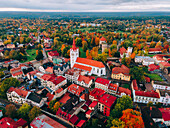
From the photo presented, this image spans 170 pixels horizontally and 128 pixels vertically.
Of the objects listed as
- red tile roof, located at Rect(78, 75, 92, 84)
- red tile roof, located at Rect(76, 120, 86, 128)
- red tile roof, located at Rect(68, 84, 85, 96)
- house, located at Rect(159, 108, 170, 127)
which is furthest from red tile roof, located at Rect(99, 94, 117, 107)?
house, located at Rect(159, 108, 170, 127)

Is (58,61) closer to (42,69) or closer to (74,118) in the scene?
(42,69)

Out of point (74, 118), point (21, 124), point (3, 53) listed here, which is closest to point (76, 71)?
point (74, 118)

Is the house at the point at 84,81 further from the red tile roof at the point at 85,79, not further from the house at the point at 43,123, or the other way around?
the house at the point at 43,123

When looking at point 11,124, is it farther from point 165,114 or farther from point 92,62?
point 165,114

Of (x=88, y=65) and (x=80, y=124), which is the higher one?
(x=88, y=65)

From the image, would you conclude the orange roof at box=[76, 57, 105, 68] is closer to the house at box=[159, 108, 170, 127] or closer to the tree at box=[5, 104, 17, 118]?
the house at box=[159, 108, 170, 127]

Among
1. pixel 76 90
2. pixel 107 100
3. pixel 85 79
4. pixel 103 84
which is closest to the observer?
pixel 107 100

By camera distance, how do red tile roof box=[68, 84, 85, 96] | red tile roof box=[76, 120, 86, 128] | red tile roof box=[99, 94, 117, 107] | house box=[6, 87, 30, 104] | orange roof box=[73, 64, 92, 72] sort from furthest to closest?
orange roof box=[73, 64, 92, 72] < red tile roof box=[68, 84, 85, 96] < house box=[6, 87, 30, 104] < red tile roof box=[99, 94, 117, 107] < red tile roof box=[76, 120, 86, 128]

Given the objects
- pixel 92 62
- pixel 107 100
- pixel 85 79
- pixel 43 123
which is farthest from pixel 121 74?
pixel 43 123
